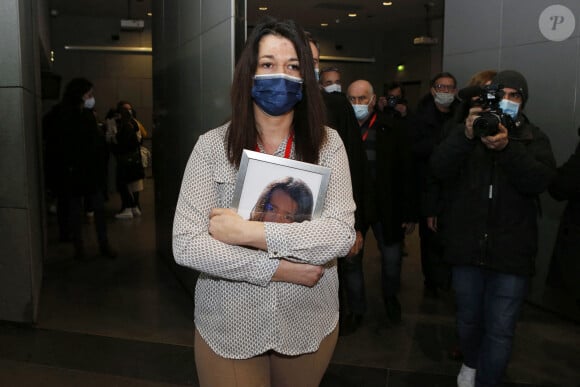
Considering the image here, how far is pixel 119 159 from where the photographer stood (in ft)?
26.7

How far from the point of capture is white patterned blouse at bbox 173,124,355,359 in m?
1.52

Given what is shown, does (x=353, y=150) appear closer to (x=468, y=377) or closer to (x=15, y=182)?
(x=468, y=377)

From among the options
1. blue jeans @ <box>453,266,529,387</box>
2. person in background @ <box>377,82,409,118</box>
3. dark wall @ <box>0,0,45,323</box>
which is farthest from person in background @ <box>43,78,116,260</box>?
blue jeans @ <box>453,266,529,387</box>

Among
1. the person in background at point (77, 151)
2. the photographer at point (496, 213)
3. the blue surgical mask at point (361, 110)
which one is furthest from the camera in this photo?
the person in background at point (77, 151)

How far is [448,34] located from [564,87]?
4.73 ft

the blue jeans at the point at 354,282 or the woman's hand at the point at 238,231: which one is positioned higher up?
the woman's hand at the point at 238,231

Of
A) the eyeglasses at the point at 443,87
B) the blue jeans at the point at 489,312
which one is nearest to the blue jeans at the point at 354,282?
the blue jeans at the point at 489,312

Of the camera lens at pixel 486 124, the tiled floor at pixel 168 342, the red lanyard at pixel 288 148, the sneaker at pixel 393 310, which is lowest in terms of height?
the tiled floor at pixel 168 342

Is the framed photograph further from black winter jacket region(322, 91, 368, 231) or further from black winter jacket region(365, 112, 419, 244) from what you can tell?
black winter jacket region(365, 112, 419, 244)

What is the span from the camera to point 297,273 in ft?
5.12

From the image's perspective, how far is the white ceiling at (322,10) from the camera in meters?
12.5

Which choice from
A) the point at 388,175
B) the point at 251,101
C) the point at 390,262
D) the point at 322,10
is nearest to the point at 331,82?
the point at 388,175

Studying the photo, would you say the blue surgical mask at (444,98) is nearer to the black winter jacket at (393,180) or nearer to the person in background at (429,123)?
the person in background at (429,123)

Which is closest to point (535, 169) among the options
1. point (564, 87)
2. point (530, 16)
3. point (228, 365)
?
point (228, 365)
